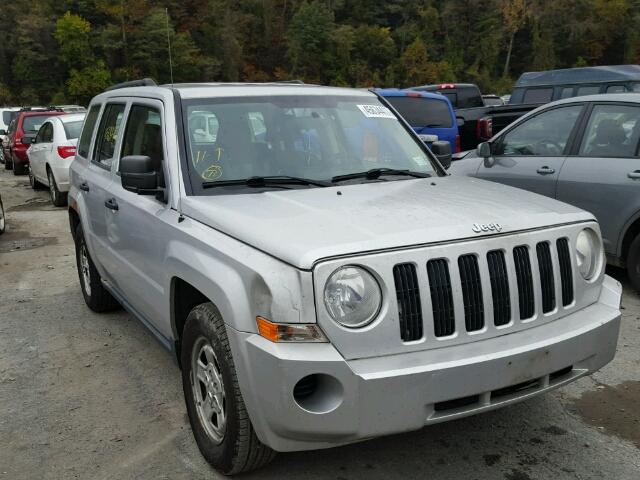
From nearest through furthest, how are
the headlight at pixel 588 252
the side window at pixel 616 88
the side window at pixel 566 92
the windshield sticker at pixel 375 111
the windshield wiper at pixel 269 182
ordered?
the headlight at pixel 588 252
the windshield wiper at pixel 269 182
the windshield sticker at pixel 375 111
the side window at pixel 616 88
the side window at pixel 566 92

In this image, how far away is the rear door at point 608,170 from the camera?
548 cm

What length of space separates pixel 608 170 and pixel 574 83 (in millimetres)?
8648

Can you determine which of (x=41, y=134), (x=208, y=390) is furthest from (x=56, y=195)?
(x=208, y=390)

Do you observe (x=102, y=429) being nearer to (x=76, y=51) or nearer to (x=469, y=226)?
(x=469, y=226)

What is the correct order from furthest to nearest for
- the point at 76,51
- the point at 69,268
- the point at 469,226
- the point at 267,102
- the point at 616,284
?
the point at 76,51, the point at 69,268, the point at 267,102, the point at 616,284, the point at 469,226

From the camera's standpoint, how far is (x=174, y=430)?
361 centimetres

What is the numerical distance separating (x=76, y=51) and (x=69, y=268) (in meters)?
65.5

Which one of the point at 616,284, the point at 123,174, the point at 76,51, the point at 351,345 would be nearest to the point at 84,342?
the point at 123,174

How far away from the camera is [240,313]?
105 inches

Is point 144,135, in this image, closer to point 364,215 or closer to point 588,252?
point 364,215

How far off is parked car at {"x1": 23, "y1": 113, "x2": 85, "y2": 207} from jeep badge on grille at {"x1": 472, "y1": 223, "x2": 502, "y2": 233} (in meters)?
9.69

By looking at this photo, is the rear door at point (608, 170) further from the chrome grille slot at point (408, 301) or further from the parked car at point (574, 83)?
the parked car at point (574, 83)

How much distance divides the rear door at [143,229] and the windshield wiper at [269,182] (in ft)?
1.01

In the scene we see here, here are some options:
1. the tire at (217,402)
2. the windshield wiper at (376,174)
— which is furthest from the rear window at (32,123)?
the tire at (217,402)
